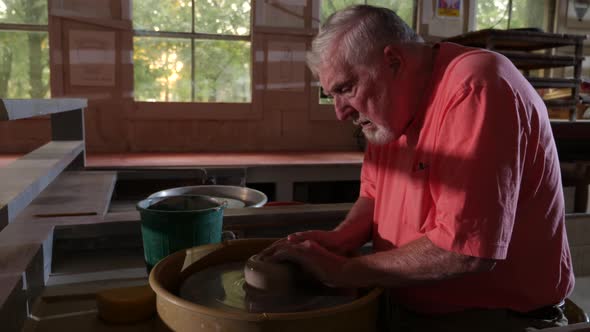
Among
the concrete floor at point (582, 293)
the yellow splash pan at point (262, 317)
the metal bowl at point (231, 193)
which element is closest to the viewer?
the yellow splash pan at point (262, 317)

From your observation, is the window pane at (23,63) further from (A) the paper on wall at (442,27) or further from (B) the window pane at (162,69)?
(A) the paper on wall at (442,27)

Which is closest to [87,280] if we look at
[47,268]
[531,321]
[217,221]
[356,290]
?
[47,268]

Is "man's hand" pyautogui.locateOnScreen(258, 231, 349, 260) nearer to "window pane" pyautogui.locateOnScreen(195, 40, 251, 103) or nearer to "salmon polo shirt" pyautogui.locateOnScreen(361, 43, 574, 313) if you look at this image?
"salmon polo shirt" pyautogui.locateOnScreen(361, 43, 574, 313)

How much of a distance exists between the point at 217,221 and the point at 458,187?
0.59m

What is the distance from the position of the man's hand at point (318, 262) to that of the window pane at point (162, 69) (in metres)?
2.87

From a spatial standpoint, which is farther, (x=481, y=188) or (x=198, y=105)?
(x=198, y=105)

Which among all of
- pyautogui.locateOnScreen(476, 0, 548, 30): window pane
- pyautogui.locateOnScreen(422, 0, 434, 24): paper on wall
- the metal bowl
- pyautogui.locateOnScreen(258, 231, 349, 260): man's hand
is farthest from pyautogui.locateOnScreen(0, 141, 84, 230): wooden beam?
pyautogui.locateOnScreen(476, 0, 548, 30): window pane

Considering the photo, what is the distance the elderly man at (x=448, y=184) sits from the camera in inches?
36.4

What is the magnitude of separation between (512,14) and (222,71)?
8.32 ft

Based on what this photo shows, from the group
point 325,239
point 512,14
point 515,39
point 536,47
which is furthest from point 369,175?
point 512,14

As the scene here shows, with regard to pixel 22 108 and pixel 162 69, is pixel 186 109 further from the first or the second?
pixel 22 108

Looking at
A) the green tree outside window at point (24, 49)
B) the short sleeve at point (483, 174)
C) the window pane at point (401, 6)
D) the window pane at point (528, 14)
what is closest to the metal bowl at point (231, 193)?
the short sleeve at point (483, 174)

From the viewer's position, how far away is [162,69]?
12.0 ft

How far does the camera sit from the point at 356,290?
1.04 meters
